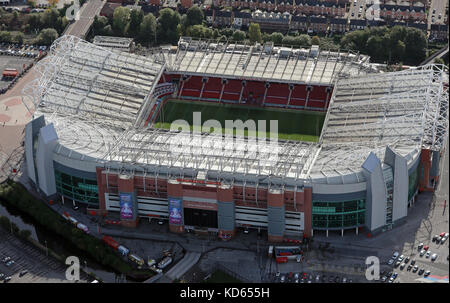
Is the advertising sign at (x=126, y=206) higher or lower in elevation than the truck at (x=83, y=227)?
higher

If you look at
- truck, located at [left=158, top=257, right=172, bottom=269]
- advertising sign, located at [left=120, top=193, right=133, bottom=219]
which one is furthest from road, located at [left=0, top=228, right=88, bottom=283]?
advertising sign, located at [left=120, top=193, right=133, bottom=219]

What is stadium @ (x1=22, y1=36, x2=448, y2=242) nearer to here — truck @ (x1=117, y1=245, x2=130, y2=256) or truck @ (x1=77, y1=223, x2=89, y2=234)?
truck @ (x1=77, y1=223, x2=89, y2=234)

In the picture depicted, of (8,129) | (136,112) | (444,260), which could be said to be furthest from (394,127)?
(8,129)

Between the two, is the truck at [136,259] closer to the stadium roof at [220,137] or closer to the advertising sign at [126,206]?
the advertising sign at [126,206]

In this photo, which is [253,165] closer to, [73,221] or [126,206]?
[126,206]

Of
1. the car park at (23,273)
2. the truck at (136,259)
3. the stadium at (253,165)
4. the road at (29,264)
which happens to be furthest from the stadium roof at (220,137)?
the car park at (23,273)

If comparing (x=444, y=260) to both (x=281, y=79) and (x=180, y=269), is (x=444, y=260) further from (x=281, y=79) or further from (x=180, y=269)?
(x=281, y=79)
